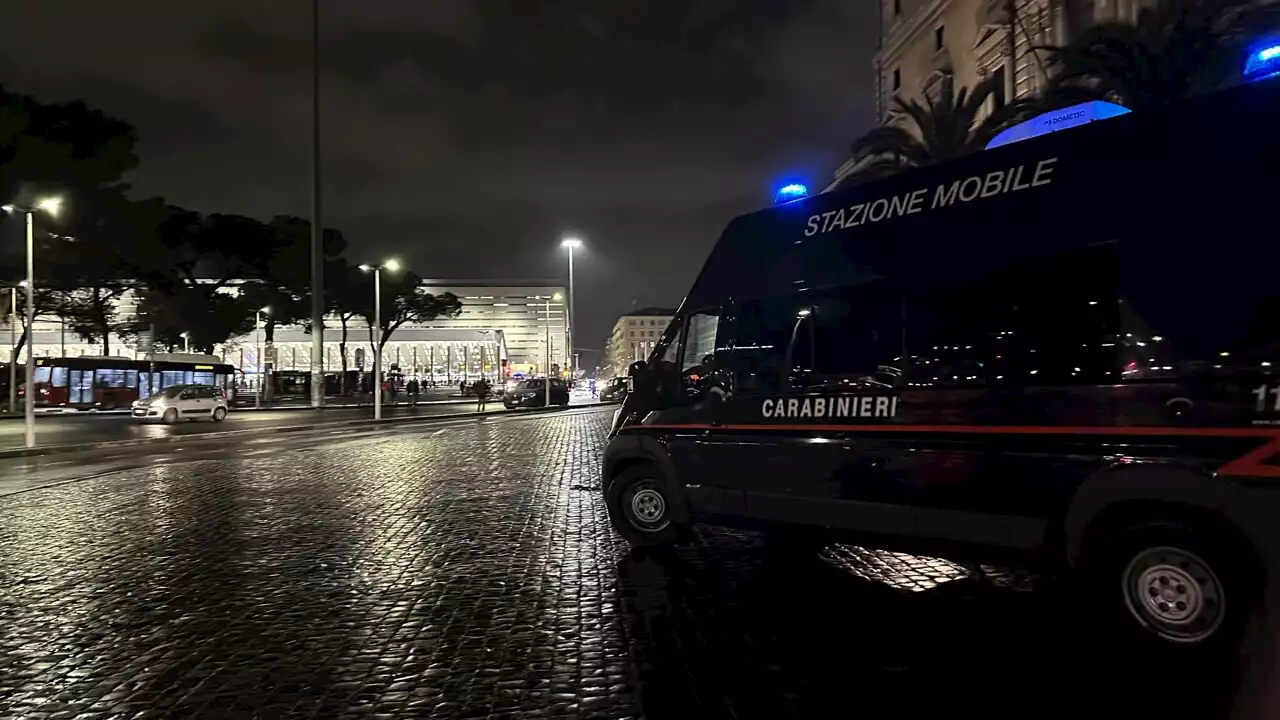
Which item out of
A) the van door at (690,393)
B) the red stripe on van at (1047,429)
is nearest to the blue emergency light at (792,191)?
the van door at (690,393)

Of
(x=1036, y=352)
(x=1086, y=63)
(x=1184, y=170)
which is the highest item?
(x=1086, y=63)

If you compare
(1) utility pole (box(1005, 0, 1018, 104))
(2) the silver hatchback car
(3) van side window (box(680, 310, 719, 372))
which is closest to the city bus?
(2) the silver hatchback car

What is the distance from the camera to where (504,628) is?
521cm

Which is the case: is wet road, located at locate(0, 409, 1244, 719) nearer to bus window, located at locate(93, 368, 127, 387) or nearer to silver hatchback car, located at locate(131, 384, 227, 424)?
silver hatchback car, located at locate(131, 384, 227, 424)

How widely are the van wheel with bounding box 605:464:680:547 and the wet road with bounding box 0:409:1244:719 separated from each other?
9.3 inches

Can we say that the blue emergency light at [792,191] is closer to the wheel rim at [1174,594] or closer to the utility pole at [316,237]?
the wheel rim at [1174,594]

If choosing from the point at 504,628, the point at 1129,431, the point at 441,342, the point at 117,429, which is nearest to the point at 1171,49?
the point at 1129,431

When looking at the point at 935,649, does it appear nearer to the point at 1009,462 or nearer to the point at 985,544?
the point at 985,544

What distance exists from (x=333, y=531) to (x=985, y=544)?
6.00 m

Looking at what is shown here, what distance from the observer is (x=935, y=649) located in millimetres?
4691

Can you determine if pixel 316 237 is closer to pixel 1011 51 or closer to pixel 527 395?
pixel 527 395

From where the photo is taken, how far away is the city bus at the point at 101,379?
41375mm

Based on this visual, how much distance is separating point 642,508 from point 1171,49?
50.0 ft

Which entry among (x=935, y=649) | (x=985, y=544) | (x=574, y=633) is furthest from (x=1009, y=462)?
(x=574, y=633)
